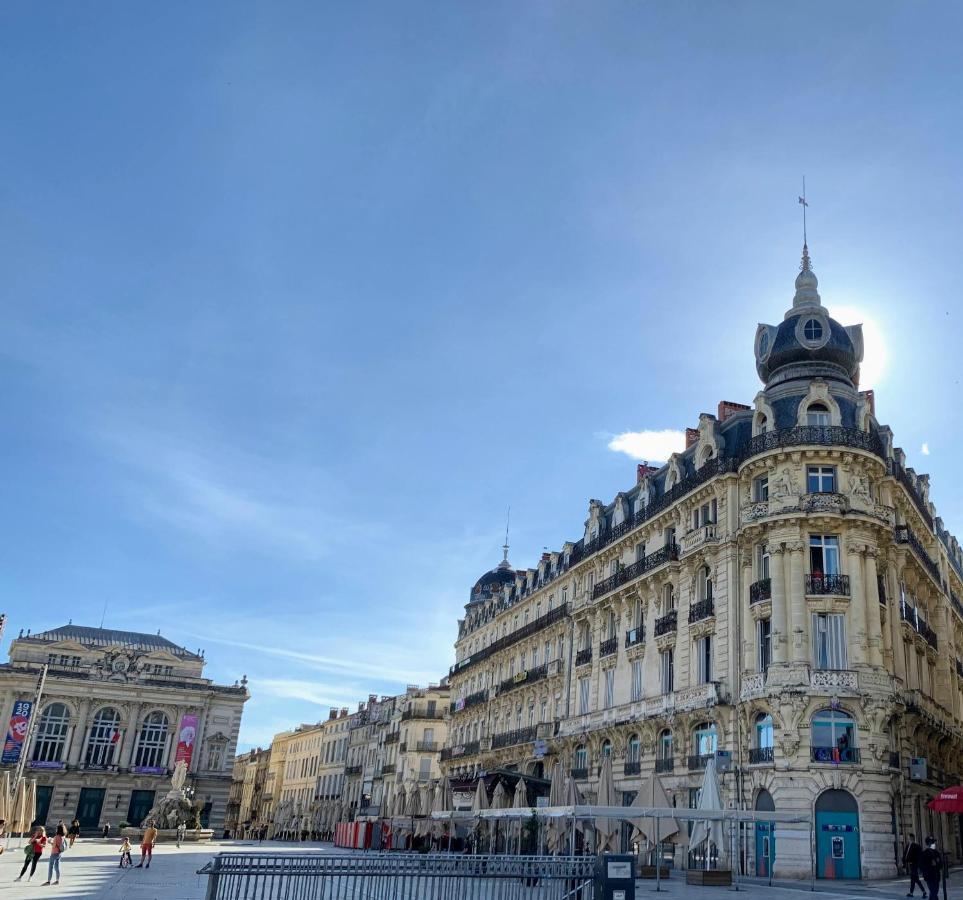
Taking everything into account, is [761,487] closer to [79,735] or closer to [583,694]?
[583,694]

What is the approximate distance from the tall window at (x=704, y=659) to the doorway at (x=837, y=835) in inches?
258

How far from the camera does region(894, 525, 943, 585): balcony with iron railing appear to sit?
111 ft

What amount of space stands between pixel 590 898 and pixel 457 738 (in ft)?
171

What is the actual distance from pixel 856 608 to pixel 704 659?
641cm

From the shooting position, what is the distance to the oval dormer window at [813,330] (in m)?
36.6

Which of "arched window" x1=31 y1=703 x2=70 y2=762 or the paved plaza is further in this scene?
"arched window" x1=31 y1=703 x2=70 y2=762

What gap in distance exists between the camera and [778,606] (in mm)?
31062

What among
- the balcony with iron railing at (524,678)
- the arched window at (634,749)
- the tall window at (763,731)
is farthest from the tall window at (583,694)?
the tall window at (763,731)

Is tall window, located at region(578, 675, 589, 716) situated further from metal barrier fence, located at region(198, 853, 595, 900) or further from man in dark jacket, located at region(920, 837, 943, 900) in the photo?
metal barrier fence, located at region(198, 853, 595, 900)

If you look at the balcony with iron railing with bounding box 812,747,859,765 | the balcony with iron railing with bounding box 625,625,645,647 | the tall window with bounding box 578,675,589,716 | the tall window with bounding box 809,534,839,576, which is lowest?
the balcony with iron railing with bounding box 812,747,859,765

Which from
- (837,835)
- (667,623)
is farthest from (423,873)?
(667,623)

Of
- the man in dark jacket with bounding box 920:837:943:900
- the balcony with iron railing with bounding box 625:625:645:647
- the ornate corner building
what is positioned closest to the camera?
the man in dark jacket with bounding box 920:837:943:900

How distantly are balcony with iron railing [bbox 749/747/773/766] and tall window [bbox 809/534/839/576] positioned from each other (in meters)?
6.11

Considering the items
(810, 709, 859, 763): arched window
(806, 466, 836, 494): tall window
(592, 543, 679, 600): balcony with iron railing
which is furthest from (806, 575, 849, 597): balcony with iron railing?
(592, 543, 679, 600): balcony with iron railing
